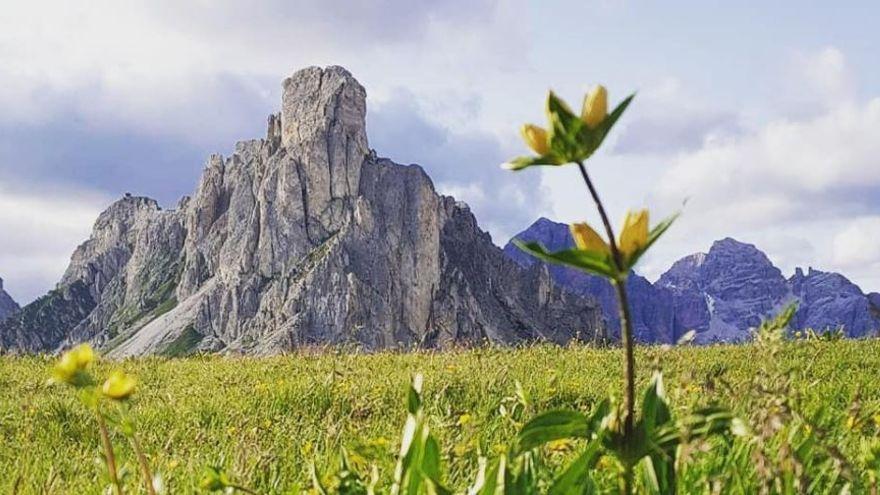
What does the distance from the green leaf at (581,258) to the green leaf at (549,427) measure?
1.70 feet

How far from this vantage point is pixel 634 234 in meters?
1.69

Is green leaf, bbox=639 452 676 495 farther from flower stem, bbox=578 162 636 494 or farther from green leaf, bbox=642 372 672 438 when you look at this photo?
flower stem, bbox=578 162 636 494

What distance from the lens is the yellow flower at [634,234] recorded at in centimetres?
168

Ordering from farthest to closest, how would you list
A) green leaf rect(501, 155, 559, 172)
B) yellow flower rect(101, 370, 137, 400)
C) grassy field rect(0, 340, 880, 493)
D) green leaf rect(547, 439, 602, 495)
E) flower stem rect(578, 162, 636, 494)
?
1. grassy field rect(0, 340, 880, 493)
2. green leaf rect(547, 439, 602, 495)
3. yellow flower rect(101, 370, 137, 400)
4. green leaf rect(501, 155, 559, 172)
5. flower stem rect(578, 162, 636, 494)

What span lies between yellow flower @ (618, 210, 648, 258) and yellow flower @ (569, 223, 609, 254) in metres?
0.04

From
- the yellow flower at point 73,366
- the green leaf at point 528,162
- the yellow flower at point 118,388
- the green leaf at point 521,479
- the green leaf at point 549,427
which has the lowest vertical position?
the green leaf at point 521,479

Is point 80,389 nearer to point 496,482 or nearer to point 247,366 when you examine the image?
point 496,482

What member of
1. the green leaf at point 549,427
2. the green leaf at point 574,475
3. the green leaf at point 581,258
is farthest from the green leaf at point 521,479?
the green leaf at point 581,258

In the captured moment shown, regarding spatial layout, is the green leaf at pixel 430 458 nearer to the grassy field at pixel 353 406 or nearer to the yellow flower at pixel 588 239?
the grassy field at pixel 353 406

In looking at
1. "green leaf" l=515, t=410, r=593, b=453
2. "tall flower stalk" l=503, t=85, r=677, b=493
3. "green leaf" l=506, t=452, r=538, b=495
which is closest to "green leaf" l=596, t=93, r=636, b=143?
"tall flower stalk" l=503, t=85, r=677, b=493

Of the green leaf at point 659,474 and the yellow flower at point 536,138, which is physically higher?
the yellow flower at point 536,138

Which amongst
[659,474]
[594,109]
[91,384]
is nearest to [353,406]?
[659,474]

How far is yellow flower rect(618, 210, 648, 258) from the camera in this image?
168cm

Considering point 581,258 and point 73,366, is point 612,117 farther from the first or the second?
point 73,366
